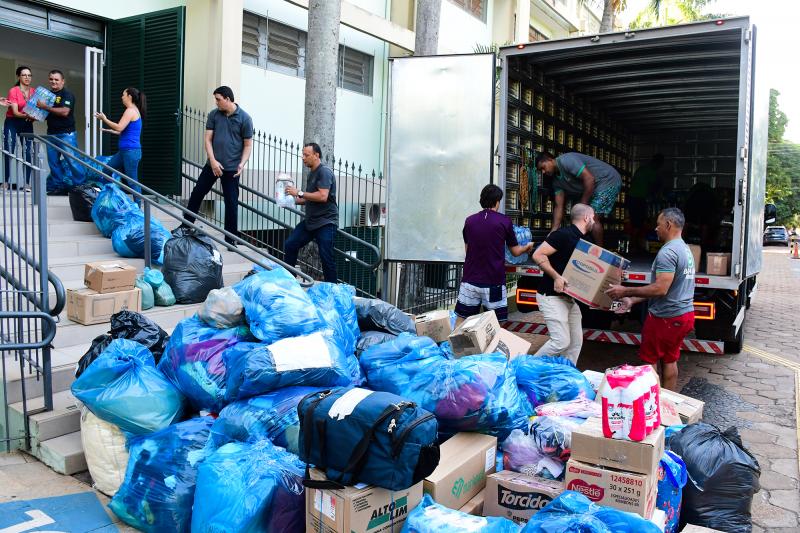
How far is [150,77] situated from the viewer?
8391mm

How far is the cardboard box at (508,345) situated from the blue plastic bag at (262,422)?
5.49 feet

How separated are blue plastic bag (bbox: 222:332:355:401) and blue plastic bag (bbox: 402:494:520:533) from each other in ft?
3.64

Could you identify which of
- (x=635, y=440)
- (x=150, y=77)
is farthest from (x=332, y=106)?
(x=635, y=440)

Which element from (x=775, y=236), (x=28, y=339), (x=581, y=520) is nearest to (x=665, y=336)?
(x=581, y=520)

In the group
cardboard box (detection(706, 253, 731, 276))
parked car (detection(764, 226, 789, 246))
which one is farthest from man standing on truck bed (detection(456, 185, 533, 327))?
parked car (detection(764, 226, 789, 246))

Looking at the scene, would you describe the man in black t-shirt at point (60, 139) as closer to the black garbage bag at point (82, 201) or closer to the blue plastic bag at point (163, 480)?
the black garbage bag at point (82, 201)

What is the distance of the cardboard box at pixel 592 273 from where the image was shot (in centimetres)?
513

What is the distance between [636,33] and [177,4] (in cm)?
607

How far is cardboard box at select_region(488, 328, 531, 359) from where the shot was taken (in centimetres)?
480

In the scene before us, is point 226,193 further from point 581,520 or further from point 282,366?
point 581,520

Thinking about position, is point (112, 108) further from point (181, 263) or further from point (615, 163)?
point (615, 163)

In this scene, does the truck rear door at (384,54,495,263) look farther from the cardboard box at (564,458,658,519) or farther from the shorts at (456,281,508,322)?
the cardboard box at (564,458,658,519)

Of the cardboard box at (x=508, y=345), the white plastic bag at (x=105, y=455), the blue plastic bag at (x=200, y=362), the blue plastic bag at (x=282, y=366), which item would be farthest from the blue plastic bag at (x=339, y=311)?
the white plastic bag at (x=105, y=455)

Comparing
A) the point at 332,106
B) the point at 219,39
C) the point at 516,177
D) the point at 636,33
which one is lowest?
the point at 516,177
